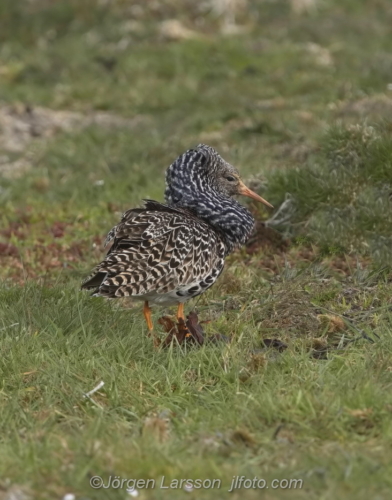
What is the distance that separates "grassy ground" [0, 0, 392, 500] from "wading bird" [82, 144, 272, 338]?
34cm

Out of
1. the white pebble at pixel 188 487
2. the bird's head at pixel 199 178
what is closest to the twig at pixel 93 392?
the white pebble at pixel 188 487

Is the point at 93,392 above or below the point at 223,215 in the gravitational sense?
below

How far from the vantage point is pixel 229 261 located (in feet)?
27.8

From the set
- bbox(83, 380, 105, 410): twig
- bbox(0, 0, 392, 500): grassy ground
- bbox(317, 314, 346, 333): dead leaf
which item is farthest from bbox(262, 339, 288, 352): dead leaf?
bbox(83, 380, 105, 410): twig

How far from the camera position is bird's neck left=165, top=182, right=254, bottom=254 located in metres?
7.19

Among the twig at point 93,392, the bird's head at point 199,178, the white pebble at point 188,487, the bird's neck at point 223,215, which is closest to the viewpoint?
the white pebble at point 188,487

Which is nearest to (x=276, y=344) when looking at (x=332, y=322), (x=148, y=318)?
(x=332, y=322)

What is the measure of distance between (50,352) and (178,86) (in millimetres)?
9267

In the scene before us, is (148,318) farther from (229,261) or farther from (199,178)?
(229,261)

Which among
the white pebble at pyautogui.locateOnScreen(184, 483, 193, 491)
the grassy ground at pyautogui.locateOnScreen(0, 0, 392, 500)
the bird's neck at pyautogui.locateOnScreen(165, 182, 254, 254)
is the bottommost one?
the grassy ground at pyautogui.locateOnScreen(0, 0, 392, 500)

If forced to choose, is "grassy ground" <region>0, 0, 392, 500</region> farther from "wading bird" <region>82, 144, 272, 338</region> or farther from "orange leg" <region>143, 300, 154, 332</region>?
"wading bird" <region>82, 144, 272, 338</region>

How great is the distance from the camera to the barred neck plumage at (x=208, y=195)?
7207 millimetres

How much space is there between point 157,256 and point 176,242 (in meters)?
0.18

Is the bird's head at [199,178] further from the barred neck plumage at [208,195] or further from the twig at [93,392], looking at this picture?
the twig at [93,392]
